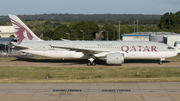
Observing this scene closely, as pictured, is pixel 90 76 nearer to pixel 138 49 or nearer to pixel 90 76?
pixel 90 76

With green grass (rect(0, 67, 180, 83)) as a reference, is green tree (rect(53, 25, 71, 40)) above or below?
above

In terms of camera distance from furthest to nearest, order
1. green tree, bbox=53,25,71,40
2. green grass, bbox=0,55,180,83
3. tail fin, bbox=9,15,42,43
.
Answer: green tree, bbox=53,25,71,40 < tail fin, bbox=9,15,42,43 < green grass, bbox=0,55,180,83

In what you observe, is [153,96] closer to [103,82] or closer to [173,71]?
[103,82]

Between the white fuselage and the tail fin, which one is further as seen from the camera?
the tail fin

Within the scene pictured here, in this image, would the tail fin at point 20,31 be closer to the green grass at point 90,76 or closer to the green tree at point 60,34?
the green grass at point 90,76

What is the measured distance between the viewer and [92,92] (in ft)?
52.3

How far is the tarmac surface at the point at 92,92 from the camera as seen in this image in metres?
14.5

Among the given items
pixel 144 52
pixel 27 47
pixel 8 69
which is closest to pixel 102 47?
pixel 144 52

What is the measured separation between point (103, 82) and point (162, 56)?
57.8 feet

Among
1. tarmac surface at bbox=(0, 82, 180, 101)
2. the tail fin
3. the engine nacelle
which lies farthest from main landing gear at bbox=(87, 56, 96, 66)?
tarmac surface at bbox=(0, 82, 180, 101)

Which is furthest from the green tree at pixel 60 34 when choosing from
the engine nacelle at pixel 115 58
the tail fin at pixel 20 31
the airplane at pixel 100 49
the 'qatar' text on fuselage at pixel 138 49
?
the engine nacelle at pixel 115 58

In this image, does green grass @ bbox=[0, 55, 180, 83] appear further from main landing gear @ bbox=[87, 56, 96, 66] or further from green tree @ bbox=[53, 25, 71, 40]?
green tree @ bbox=[53, 25, 71, 40]

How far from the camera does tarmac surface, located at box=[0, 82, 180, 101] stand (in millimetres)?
14477

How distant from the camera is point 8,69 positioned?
3086cm
